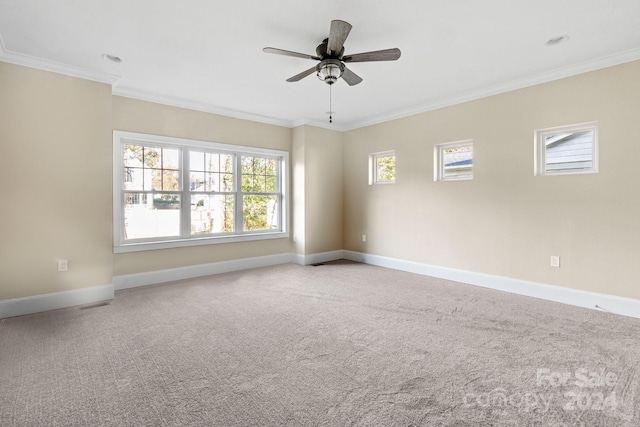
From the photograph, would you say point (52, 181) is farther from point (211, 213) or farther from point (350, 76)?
point (350, 76)

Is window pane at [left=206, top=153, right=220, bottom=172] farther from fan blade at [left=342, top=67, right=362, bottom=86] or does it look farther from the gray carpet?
fan blade at [left=342, top=67, right=362, bottom=86]

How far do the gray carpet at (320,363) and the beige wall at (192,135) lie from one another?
30.8 inches

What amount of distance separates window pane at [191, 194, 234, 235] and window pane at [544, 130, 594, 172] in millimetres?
4647

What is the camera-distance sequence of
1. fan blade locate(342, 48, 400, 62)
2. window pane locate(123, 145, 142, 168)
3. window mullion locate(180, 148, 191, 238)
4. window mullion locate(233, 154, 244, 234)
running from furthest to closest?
window mullion locate(233, 154, 244, 234)
window mullion locate(180, 148, 191, 238)
window pane locate(123, 145, 142, 168)
fan blade locate(342, 48, 400, 62)

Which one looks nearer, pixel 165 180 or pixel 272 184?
pixel 165 180

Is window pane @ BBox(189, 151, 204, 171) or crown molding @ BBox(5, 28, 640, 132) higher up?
crown molding @ BBox(5, 28, 640, 132)

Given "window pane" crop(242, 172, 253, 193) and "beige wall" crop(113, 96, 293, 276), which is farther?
"window pane" crop(242, 172, 253, 193)

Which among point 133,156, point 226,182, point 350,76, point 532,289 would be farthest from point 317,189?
point 532,289

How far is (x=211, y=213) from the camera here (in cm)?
532

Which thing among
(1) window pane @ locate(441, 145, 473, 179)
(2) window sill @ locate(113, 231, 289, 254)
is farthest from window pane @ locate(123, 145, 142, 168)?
(1) window pane @ locate(441, 145, 473, 179)

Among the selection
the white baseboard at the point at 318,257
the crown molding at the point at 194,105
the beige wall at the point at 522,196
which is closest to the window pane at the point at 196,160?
the crown molding at the point at 194,105

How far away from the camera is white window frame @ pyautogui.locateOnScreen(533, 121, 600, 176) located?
11.8ft

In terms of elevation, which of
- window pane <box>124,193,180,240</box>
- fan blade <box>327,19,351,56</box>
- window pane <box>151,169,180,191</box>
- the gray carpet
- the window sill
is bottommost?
the gray carpet

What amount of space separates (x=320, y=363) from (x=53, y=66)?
13.5 ft
